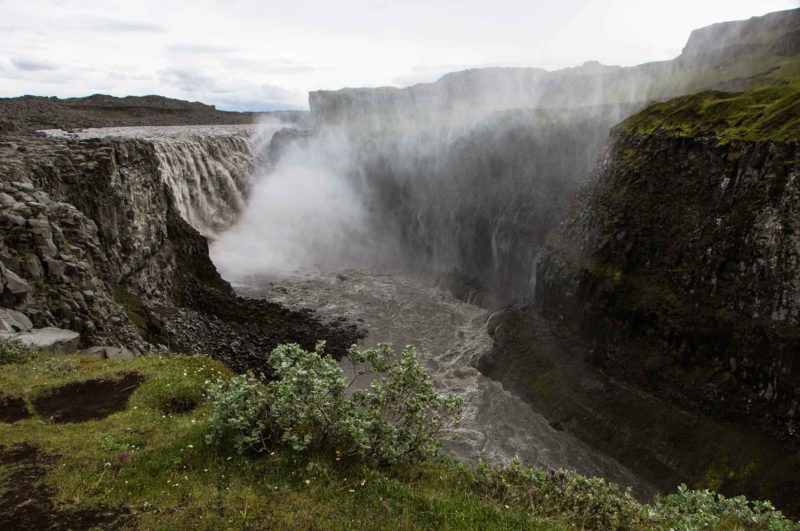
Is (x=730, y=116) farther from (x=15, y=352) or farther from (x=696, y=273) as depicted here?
(x=15, y=352)

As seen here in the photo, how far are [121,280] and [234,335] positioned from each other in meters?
7.43

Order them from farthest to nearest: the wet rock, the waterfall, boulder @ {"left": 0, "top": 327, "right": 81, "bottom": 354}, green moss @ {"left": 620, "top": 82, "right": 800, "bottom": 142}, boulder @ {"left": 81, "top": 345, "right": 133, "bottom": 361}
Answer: the waterfall < green moss @ {"left": 620, "top": 82, "right": 800, "bottom": 142} < the wet rock < boulder @ {"left": 81, "top": 345, "right": 133, "bottom": 361} < boulder @ {"left": 0, "top": 327, "right": 81, "bottom": 354}

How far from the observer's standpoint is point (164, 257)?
120 feet

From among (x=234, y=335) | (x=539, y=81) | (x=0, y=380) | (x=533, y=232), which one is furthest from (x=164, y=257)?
(x=539, y=81)

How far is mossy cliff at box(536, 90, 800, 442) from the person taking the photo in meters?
22.0

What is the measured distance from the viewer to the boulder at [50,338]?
17.0m

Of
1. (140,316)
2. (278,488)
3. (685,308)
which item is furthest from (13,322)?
(685,308)

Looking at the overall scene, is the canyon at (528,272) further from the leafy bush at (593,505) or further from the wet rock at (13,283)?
the leafy bush at (593,505)

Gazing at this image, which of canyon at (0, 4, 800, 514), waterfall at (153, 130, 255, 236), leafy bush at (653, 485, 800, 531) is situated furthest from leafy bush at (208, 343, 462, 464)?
waterfall at (153, 130, 255, 236)

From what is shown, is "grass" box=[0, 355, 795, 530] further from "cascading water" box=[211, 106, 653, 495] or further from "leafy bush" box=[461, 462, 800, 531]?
"cascading water" box=[211, 106, 653, 495]

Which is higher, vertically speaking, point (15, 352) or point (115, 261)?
point (15, 352)

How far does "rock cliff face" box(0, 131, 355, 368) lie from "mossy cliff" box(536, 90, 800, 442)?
60.7ft

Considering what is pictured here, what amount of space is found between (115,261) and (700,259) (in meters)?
31.6

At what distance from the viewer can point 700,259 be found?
25.6m
